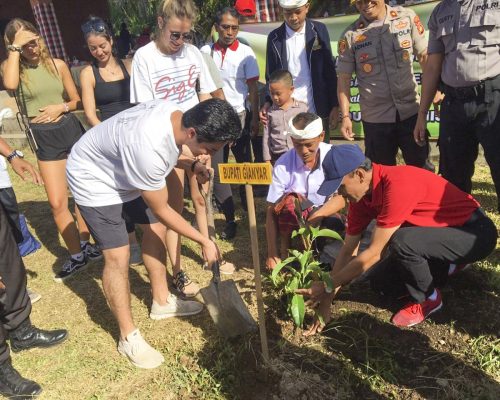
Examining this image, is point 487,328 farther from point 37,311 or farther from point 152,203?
point 37,311

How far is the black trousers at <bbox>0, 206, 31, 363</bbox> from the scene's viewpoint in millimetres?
2541

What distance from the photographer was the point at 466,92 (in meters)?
2.68

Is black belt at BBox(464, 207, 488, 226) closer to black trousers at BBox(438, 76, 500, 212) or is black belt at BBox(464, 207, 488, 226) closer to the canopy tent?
black trousers at BBox(438, 76, 500, 212)

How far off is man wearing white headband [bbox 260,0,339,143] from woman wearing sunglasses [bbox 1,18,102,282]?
162 cm

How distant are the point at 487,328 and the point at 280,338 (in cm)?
118

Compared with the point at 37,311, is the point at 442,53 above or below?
above

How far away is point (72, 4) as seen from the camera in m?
13.5

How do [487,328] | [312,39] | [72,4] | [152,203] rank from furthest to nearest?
[72,4]
[312,39]
[487,328]
[152,203]

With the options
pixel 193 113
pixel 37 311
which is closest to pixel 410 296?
pixel 193 113

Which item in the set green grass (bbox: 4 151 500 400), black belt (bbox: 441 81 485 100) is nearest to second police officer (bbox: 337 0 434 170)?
black belt (bbox: 441 81 485 100)

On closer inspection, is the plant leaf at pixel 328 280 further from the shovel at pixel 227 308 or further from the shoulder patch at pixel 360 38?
the shoulder patch at pixel 360 38

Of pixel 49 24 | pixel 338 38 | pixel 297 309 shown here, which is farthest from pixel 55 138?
pixel 49 24

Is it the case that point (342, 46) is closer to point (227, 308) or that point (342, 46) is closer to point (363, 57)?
point (363, 57)

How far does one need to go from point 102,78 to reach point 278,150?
1.53 m
